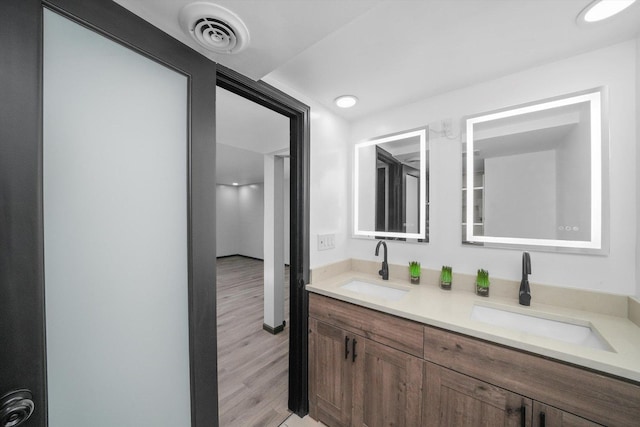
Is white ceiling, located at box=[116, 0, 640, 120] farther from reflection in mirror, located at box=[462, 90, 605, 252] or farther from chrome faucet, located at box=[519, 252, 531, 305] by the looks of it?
chrome faucet, located at box=[519, 252, 531, 305]

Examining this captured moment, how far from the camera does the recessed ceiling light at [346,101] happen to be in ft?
5.54

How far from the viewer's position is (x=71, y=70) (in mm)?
691

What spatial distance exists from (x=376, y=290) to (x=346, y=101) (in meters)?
1.46

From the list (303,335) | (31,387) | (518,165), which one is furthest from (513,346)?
(31,387)

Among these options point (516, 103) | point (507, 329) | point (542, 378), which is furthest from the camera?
point (516, 103)

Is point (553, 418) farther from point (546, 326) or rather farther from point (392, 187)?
point (392, 187)

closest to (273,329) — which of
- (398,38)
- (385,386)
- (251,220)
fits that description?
(385,386)

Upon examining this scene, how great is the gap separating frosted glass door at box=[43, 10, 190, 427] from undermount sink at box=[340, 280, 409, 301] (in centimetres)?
114

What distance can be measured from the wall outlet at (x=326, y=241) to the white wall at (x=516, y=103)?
0.33 feet

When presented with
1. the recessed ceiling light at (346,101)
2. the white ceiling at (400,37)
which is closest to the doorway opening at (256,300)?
the recessed ceiling light at (346,101)

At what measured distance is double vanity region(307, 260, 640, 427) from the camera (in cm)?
82

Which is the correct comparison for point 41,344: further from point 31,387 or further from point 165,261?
point 165,261

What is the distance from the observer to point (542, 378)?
2.87ft

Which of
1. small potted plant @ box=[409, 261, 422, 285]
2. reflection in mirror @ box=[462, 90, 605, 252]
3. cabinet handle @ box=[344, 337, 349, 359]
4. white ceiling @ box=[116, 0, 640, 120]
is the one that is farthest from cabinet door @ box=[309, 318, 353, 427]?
white ceiling @ box=[116, 0, 640, 120]
